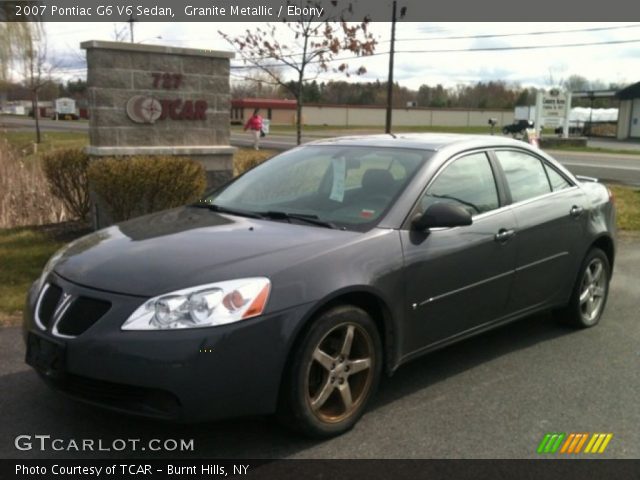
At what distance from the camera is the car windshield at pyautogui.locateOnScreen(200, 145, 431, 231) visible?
13.3 ft

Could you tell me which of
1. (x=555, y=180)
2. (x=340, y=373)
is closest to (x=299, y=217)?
(x=340, y=373)

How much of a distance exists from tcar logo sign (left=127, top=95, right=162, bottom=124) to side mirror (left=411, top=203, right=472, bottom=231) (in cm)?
577

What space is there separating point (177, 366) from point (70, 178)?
6.76 meters

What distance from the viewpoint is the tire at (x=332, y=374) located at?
3260mm

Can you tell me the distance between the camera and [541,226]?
480cm

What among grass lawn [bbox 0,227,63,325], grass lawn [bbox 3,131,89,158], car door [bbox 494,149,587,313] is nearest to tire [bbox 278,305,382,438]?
car door [bbox 494,149,587,313]

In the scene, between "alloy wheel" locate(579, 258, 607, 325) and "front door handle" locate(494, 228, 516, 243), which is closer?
"front door handle" locate(494, 228, 516, 243)

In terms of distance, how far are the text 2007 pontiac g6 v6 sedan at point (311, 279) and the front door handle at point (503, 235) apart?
0.01 metres

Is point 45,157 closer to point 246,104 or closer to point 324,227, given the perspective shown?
point 324,227

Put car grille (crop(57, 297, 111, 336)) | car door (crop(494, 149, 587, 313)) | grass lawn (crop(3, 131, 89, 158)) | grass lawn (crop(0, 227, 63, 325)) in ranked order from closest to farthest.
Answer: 1. car grille (crop(57, 297, 111, 336))
2. car door (crop(494, 149, 587, 313))
3. grass lawn (crop(0, 227, 63, 325))
4. grass lawn (crop(3, 131, 89, 158))

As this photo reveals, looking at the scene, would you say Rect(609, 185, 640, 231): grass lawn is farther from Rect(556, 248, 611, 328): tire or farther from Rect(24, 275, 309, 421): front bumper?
Rect(24, 275, 309, 421): front bumper

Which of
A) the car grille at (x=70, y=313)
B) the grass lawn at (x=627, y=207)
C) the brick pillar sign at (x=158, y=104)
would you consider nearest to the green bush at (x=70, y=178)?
the brick pillar sign at (x=158, y=104)

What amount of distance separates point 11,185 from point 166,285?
819 cm

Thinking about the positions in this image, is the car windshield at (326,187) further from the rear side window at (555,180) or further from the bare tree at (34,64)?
the bare tree at (34,64)
